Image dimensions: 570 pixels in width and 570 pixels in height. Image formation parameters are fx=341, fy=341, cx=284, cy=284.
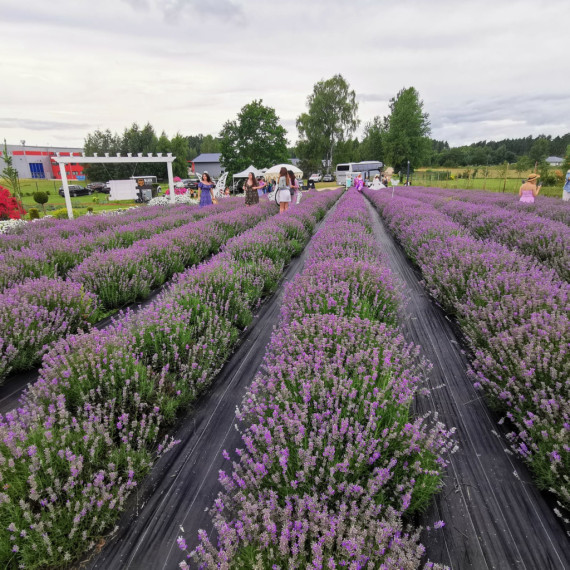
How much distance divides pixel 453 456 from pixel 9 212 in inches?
567

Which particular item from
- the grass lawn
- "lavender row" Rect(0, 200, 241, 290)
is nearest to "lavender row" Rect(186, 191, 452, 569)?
"lavender row" Rect(0, 200, 241, 290)

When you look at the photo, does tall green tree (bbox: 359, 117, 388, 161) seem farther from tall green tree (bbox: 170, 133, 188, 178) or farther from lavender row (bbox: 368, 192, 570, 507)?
lavender row (bbox: 368, 192, 570, 507)

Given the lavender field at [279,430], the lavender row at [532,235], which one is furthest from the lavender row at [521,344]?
the lavender row at [532,235]

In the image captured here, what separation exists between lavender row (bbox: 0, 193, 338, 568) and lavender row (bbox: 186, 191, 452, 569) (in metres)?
0.56

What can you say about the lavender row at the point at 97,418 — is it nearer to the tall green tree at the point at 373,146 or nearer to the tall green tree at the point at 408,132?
the tall green tree at the point at 408,132

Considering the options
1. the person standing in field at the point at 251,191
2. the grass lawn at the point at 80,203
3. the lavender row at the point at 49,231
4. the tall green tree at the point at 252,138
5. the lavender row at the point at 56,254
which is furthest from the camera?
the tall green tree at the point at 252,138

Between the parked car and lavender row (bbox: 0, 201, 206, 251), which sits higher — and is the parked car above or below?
below

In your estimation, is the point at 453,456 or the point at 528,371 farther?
the point at 453,456

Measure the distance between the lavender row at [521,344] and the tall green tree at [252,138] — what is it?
37.0 m

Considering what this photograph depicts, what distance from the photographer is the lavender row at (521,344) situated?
1.78 meters

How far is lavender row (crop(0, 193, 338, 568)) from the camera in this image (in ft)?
4.77

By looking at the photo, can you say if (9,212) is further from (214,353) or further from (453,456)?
(453,456)

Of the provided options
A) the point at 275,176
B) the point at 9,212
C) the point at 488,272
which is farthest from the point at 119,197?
the point at 488,272

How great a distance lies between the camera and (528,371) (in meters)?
2.00
